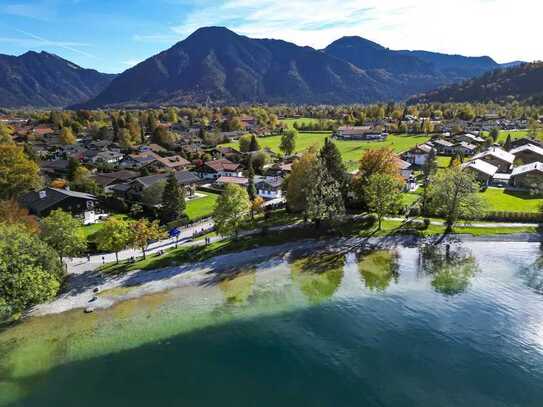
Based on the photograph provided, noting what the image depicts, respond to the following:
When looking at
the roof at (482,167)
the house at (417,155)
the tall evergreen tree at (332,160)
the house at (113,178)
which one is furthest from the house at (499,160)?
the house at (113,178)

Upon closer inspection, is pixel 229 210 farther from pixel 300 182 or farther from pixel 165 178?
pixel 165 178

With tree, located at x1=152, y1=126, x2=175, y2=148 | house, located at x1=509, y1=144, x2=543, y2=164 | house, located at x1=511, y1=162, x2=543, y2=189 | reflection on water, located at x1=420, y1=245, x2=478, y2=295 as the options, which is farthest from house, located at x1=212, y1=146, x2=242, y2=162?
house, located at x1=509, y1=144, x2=543, y2=164

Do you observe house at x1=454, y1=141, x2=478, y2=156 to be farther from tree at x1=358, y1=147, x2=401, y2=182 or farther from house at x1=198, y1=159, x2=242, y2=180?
house at x1=198, y1=159, x2=242, y2=180

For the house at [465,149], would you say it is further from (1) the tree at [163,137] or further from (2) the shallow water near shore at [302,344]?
(1) the tree at [163,137]

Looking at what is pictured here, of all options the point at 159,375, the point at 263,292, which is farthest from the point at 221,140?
the point at 159,375

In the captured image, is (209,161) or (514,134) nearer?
(209,161)

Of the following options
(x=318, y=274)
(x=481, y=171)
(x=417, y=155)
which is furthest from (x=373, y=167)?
(x=417, y=155)
